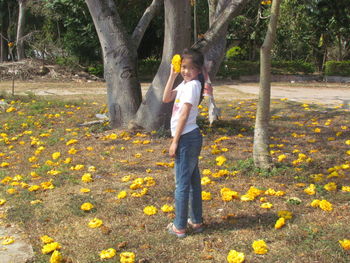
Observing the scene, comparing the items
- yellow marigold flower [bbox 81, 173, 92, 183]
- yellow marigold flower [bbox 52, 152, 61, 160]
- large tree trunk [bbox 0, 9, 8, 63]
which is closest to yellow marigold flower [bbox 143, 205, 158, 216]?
yellow marigold flower [bbox 81, 173, 92, 183]

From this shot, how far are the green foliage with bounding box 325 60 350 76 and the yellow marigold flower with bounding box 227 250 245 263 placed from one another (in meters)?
23.3

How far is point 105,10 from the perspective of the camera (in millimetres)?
7250

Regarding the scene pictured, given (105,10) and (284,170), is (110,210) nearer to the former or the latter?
(284,170)

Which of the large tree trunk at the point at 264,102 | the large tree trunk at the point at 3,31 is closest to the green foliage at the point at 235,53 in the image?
the large tree trunk at the point at 3,31

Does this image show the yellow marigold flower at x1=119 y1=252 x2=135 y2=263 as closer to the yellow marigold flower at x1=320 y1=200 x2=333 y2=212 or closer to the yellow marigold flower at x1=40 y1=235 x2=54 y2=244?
the yellow marigold flower at x1=40 y1=235 x2=54 y2=244

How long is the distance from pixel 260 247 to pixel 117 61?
507 cm

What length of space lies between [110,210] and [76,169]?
5.19ft

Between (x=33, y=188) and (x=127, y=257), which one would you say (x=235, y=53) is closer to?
(x=33, y=188)

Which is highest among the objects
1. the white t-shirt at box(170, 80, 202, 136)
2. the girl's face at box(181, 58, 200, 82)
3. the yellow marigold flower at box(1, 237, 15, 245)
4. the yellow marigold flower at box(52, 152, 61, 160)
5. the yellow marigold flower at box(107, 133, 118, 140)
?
the girl's face at box(181, 58, 200, 82)

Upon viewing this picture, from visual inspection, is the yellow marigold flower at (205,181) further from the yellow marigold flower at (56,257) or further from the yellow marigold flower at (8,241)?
the yellow marigold flower at (8,241)

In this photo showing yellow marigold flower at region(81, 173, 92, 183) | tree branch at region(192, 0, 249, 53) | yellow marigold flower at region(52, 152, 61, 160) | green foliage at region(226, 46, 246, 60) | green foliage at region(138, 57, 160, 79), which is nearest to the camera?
yellow marigold flower at region(81, 173, 92, 183)

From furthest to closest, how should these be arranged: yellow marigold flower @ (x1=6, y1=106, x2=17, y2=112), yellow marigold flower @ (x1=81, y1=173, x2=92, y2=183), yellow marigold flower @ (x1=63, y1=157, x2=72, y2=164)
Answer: yellow marigold flower @ (x1=6, y1=106, x2=17, y2=112)
yellow marigold flower @ (x1=63, y1=157, x2=72, y2=164)
yellow marigold flower @ (x1=81, y1=173, x2=92, y2=183)

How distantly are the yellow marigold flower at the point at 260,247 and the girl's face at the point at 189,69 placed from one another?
137cm

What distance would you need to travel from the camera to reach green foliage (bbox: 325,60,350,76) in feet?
77.5
